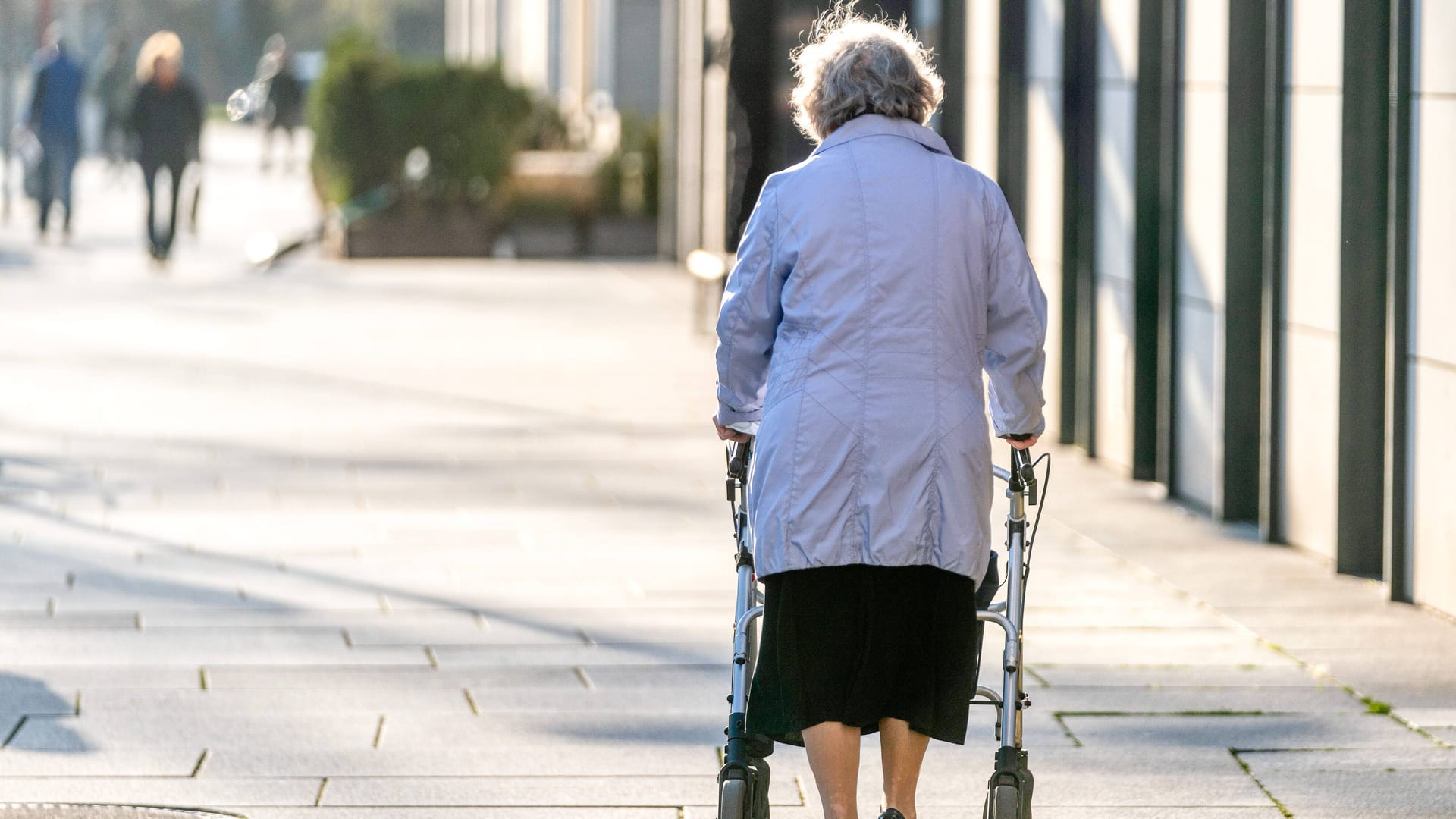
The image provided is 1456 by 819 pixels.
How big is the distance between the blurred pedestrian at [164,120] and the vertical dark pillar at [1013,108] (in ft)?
35.1

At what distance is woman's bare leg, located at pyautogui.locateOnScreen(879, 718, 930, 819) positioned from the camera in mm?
4250

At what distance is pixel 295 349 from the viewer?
1432cm

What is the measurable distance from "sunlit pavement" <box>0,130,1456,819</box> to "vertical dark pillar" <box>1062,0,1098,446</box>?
0.68m

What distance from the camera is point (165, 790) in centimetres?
505

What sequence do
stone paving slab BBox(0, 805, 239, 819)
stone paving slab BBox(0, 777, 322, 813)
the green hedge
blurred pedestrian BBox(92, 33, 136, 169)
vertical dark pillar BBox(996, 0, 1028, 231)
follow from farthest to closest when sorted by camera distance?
blurred pedestrian BBox(92, 33, 136, 169)
the green hedge
vertical dark pillar BBox(996, 0, 1028, 231)
stone paving slab BBox(0, 777, 322, 813)
stone paving slab BBox(0, 805, 239, 819)

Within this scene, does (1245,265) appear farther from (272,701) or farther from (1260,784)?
(272,701)

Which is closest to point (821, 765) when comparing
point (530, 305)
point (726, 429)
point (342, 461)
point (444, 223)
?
point (726, 429)

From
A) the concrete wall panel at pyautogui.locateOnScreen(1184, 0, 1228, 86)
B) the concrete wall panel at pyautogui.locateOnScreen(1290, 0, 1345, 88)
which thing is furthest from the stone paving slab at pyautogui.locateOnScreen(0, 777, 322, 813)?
the concrete wall panel at pyautogui.locateOnScreen(1184, 0, 1228, 86)

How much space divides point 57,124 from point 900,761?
66.2ft

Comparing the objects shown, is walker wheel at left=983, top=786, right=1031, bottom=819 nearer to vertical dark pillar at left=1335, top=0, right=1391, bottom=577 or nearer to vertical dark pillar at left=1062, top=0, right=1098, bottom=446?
vertical dark pillar at left=1335, top=0, right=1391, bottom=577

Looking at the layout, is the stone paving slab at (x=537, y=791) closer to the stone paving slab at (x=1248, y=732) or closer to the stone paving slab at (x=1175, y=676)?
the stone paving slab at (x=1248, y=732)

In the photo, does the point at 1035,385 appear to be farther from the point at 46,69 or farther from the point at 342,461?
the point at 46,69

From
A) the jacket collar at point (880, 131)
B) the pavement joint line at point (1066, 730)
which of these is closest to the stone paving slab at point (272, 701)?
the pavement joint line at point (1066, 730)

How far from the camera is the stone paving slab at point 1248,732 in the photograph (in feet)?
18.1
